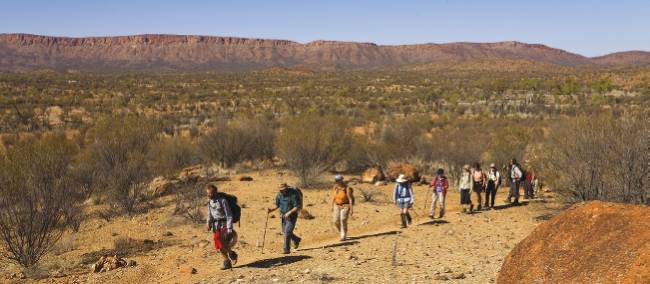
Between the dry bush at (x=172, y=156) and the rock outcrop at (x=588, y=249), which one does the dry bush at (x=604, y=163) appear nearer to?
the rock outcrop at (x=588, y=249)

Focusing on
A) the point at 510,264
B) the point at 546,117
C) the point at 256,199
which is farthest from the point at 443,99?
the point at 510,264

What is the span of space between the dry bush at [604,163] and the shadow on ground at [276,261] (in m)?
6.72

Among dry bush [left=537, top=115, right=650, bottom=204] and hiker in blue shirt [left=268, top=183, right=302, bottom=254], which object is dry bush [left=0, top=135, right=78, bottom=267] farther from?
dry bush [left=537, top=115, right=650, bottom=204]

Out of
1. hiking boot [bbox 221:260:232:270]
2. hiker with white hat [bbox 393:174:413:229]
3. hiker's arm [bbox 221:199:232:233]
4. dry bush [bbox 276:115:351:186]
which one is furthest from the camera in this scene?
dry bush [bbox 276:115:351:186]

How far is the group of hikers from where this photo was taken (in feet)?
Answer: 25.7

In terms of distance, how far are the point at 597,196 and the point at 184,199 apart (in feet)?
32.0

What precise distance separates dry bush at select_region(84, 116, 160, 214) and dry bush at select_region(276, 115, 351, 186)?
4331 mm

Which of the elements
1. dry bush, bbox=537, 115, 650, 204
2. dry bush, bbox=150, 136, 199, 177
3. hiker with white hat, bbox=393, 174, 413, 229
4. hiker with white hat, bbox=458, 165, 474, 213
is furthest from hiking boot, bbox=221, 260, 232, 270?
dry bush, bbox=150, 136, 199, 177

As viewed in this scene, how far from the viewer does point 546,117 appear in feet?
112

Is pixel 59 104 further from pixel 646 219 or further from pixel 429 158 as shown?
pixel 646 219

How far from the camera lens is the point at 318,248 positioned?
938 centimetres

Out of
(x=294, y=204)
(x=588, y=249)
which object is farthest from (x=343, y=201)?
(x=588, y=249)

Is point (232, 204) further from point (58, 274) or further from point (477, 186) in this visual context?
point (477, 186)

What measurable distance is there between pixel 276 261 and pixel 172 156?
1259 cm
